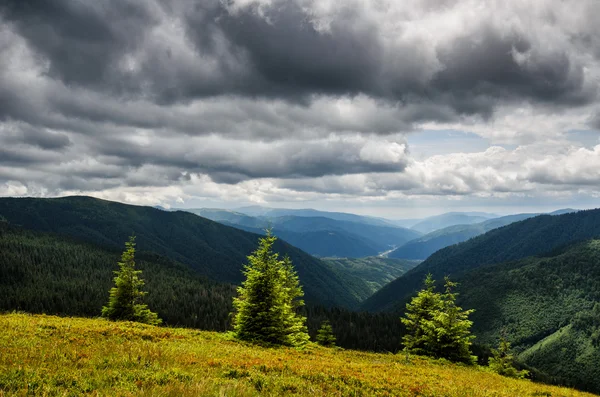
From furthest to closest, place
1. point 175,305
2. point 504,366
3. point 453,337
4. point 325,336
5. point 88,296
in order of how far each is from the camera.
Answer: point 88,296 < point 175,305 < point 325,336 < point 504,366 < point 453,337

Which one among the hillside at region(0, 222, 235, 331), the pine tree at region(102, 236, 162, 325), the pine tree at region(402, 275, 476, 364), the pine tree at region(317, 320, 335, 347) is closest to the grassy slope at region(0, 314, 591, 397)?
the pine tree at region(402, 275, 476, 364)

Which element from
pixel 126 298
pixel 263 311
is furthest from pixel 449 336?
pixel 126 298

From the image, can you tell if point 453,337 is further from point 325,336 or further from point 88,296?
point 88,296

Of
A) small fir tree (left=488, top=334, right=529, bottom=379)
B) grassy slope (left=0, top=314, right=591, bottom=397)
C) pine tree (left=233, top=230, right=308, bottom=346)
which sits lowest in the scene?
small fir tree (left=488, top=334, right=529, bottom=379)

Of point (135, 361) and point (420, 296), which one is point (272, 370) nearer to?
point (135, 361)

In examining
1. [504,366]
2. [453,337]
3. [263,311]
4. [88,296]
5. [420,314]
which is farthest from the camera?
[88,296]

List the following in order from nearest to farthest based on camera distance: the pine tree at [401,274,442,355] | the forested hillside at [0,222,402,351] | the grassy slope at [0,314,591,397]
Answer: the grassy slope at [0,314,591,397]
the pine tree at [401,274,442,355]
the forested hillside at [0,222,402,351]

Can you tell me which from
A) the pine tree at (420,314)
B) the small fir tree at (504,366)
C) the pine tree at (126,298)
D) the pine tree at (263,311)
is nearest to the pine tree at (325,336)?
the pine tree at (420,314)

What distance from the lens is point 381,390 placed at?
43.3 feet

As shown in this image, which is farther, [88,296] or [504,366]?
[88,296]

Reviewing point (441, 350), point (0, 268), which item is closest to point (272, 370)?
point (441, 350)

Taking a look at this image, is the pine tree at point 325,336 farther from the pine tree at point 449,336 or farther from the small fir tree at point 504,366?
the small fir tree at point 504,366

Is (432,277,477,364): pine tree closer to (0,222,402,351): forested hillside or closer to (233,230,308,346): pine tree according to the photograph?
(233,230,308,346): pine tree

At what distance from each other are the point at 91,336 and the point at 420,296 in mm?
39181
